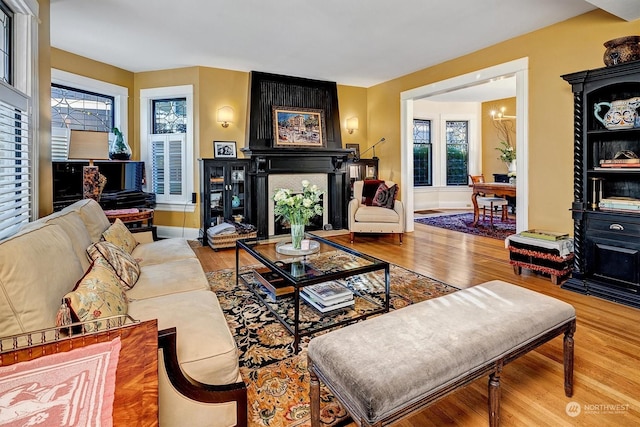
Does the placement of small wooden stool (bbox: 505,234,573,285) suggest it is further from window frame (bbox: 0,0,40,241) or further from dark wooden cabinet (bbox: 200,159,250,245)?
window frame (bbox: 0,0,40,241)

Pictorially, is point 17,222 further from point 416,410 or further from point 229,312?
point 416,410

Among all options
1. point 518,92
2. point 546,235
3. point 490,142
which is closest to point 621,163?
point 546,235

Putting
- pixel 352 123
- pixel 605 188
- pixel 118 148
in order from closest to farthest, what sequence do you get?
pixel 605 188, pixel 118 148, pixel 352 123

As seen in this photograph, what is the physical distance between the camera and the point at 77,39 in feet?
13.6

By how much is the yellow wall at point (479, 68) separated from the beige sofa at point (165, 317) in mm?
1463

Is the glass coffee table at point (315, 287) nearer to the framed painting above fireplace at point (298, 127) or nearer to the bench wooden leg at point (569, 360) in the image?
the bench wooden leg at point (569, 360)

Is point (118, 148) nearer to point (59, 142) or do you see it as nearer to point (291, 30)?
point (59, 142)

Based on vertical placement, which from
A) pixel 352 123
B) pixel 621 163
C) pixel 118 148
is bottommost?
pixel 621 163

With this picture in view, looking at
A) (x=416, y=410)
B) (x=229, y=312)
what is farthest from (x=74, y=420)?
(x=229, y=312)

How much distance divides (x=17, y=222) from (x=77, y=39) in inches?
119

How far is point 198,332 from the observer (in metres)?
1.49

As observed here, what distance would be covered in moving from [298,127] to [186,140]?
1.79 metres

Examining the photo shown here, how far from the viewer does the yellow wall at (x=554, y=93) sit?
342 centimetres

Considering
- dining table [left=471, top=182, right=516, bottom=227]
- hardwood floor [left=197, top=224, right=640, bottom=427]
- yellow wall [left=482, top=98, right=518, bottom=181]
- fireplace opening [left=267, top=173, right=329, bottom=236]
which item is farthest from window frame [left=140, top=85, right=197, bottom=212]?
yellow wall [left=482, top=98, right=518, bottom=181]
